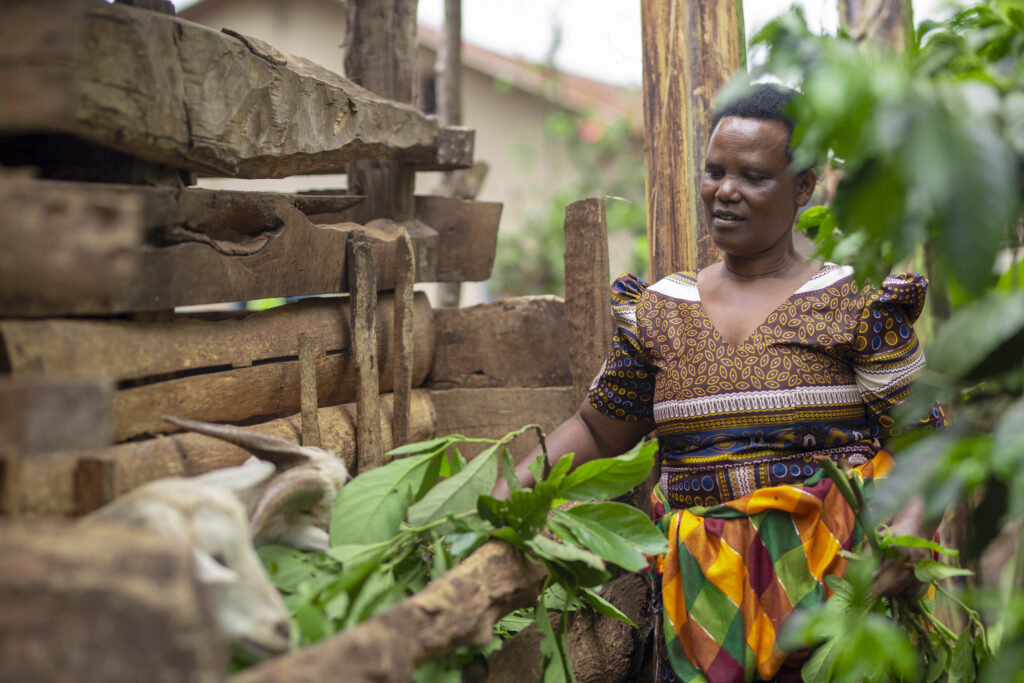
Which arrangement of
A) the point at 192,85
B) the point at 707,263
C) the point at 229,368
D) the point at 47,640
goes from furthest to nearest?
the point at 707,263 < the point at 229,368 < the point at 192,85 < the point at 47,640

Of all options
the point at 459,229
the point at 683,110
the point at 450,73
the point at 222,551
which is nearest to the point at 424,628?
the point at 222,551

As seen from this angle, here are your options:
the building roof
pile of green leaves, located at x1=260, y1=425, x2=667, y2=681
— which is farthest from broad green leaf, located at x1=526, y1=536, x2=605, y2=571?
the building roof

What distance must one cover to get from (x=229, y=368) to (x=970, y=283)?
65.3 inches

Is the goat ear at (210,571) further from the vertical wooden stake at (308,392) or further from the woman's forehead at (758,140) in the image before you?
the woman's forehead at (758,140)

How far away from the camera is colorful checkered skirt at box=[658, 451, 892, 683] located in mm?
2045

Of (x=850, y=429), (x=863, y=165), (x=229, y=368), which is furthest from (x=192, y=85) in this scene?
(x=850, y=429)

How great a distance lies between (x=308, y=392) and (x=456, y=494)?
64 centimetres

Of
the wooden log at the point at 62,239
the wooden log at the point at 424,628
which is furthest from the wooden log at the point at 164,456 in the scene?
the wooden log at the point at 424,628

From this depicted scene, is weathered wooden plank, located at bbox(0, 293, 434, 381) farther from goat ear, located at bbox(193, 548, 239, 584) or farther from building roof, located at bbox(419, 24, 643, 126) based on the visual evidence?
building roof, located at bbox(419, 24, 643, 126)

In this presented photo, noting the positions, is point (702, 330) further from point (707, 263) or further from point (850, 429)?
point (707, 263)

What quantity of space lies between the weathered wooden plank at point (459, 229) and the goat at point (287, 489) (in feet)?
4.89

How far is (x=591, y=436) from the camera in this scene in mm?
2471

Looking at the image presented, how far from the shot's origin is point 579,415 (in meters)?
2.49

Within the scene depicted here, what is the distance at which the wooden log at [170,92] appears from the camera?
1.07m
